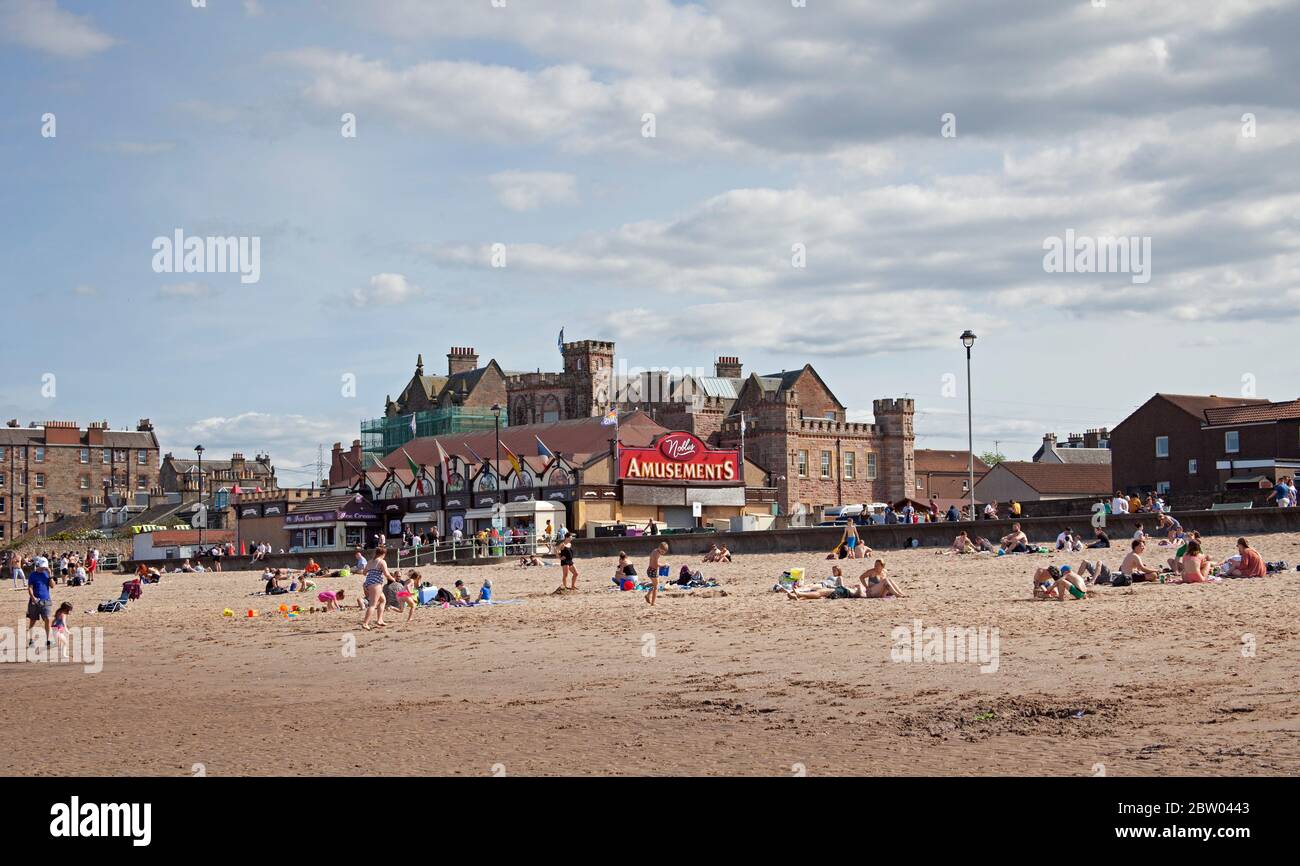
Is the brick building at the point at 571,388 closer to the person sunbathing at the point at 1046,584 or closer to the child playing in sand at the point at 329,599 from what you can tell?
the child playing in sand at the point at 329,599

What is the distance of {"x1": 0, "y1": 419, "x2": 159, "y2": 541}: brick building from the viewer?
11844 centimetres

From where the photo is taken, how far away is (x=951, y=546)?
4147 centimetres

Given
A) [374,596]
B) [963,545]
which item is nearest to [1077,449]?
[963,545]

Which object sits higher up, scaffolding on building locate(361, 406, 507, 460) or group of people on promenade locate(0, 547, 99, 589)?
scaffolding on building locate(361, 406, 507, 460)

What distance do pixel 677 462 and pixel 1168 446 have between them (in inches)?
941

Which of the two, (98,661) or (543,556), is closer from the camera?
(98,661)

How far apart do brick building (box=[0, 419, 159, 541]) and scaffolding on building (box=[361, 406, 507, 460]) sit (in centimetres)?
2327

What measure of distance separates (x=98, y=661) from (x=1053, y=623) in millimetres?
14582

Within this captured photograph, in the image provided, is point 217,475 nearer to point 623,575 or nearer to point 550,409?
point 550,409

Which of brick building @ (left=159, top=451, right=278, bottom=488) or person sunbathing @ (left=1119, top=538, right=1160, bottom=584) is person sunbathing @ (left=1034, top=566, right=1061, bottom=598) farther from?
brick building @ (left=159, top=451, right=278, bottom=488)

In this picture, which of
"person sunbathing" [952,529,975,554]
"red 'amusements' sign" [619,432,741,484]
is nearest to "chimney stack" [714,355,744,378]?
"red 'amusements' sign" [619,432,741,484]

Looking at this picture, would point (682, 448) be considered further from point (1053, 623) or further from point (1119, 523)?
point (1053, 623)

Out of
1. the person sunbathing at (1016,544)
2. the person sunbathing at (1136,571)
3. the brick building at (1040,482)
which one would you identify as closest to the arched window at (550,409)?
the brick building at (1040,482)
